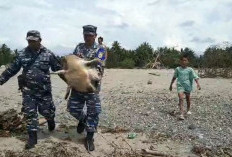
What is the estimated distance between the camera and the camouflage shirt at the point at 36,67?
6.69m

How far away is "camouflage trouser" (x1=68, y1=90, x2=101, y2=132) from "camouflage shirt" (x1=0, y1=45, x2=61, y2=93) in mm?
456

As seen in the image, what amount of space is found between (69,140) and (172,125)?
87.0 inches

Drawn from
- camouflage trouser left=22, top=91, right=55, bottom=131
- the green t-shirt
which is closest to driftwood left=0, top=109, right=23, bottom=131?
camouflage trouser left=22, top=91, right=55, bottom=131

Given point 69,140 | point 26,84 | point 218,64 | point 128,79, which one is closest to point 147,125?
point 69,140

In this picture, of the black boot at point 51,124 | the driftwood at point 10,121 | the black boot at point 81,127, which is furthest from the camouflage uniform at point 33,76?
the black boot at point 81,127

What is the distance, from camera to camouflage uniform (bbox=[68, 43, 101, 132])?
6.66 meters

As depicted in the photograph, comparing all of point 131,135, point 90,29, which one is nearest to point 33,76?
point 90,29

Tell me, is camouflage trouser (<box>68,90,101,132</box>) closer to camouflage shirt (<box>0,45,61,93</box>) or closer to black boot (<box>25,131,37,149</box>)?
camouflage shirt (<box>0,45,61,93</box>)

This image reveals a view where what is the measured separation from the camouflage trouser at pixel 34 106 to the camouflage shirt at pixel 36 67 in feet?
0.33

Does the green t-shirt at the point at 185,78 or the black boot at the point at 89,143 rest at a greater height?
the green t-shirt at the point at 185,78

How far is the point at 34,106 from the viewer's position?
672 cm

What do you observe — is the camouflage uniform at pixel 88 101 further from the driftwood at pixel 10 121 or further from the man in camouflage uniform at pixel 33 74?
the driftwood at pixel 10 121

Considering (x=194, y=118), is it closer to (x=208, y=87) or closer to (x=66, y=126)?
(x=66, y=126)

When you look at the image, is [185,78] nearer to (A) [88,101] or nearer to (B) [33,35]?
(A) [88,101]
